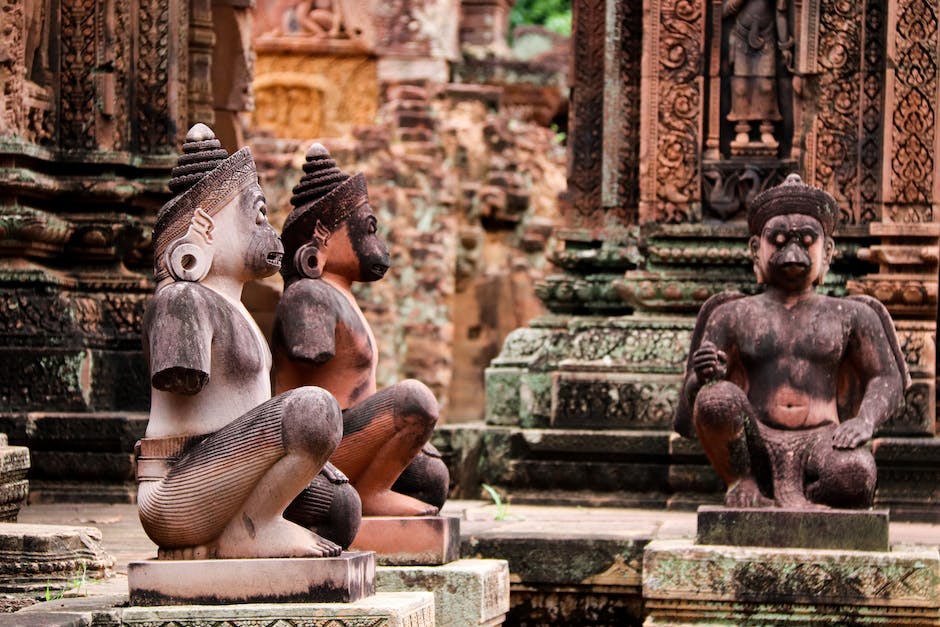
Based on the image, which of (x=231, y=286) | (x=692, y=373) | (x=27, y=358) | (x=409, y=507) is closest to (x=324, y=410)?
(x=231, y=286)

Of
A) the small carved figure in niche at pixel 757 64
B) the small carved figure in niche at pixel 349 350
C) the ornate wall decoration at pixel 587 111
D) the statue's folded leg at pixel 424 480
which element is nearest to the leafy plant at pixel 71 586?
the small carved figure in niche at pixel 349 350

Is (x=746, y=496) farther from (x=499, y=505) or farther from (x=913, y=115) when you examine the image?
(x=913, y=115)

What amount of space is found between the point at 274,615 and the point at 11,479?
2.96 meters

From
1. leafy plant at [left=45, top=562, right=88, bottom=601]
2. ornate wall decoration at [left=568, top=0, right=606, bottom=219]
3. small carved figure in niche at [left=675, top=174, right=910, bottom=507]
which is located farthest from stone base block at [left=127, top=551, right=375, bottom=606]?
ornate wall decoration at [left=568, top=0, right=606, bottom=219]

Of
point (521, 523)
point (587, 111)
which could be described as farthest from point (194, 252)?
point (587, 111)

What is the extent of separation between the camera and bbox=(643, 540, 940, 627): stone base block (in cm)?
715

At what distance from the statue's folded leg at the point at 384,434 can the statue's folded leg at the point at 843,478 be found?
5.21 feet

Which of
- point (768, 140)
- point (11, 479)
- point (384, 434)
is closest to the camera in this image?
point (384, 434)

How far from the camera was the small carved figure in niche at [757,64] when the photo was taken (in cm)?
1071

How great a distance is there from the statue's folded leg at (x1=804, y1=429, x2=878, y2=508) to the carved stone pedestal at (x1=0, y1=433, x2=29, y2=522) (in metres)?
3.33

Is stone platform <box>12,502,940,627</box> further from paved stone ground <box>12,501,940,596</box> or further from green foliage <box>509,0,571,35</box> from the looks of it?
green foliage <box>509,0,571,35</box>

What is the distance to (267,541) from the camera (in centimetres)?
582

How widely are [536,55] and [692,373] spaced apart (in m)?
23.9

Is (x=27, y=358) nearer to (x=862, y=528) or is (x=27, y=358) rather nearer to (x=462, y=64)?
(x=862, y=528)
